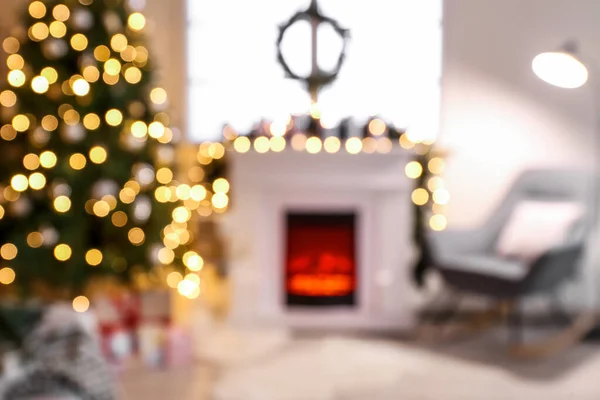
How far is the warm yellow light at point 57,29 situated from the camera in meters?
3.55

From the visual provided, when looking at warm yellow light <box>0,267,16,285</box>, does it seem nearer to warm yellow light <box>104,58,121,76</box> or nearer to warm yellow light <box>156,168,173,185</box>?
warm yellow light <box>156,168,173,185</box>

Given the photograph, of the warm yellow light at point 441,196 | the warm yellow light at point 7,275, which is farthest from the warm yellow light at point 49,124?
the warm yellow light at point 441,196

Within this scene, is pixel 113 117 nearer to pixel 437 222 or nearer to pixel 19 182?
pixel 19 182

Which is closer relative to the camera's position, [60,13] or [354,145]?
[60,13]

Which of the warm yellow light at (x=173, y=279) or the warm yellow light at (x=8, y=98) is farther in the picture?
the warm yellow light at (x=173, y=279)

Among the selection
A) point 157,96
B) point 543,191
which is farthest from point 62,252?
point 543,191

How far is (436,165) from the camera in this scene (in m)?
4.55

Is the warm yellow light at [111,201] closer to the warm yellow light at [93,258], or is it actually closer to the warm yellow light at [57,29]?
the warm yellow light at [93,258]

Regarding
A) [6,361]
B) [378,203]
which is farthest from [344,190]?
[6,361]

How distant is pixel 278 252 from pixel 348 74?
1376 millimetres

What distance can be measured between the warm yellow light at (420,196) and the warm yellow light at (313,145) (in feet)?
2.53

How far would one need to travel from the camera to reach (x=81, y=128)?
3.55m

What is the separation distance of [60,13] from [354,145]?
1.83 metres

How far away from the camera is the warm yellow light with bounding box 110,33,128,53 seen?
11.8 ft
